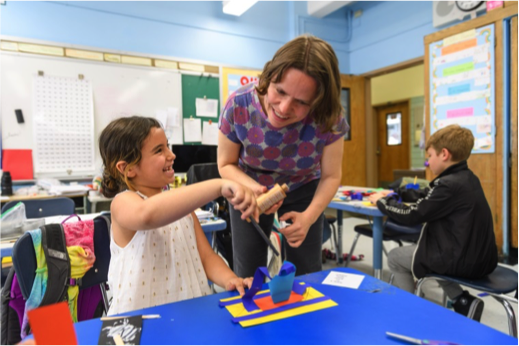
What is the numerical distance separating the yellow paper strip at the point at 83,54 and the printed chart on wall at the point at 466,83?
3894mm

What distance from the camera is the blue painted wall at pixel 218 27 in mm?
3832

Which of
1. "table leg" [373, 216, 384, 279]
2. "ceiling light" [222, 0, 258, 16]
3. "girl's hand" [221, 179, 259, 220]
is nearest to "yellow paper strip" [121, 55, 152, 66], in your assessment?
"ceiling light" [222, 0, 258, 16]

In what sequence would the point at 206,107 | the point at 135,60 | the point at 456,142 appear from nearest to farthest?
the point at 456,142 → the point at 135,60 → the point at 206,107

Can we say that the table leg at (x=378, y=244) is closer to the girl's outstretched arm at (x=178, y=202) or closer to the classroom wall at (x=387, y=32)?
the girl's outstretched arm at (x=178, y=202)

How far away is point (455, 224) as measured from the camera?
1.74 m

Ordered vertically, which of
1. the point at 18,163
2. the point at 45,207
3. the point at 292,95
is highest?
the point at 292,95

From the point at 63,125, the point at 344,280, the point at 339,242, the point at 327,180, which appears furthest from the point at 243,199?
the point at 63,125

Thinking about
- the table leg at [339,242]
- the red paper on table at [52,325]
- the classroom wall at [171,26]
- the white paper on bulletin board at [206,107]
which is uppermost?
the classroom wall at [171,26]

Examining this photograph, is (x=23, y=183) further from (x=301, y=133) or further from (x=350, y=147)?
(x=350, y=147)

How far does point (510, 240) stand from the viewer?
134 inches

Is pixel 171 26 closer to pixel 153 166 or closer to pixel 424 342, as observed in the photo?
pixel 153 166

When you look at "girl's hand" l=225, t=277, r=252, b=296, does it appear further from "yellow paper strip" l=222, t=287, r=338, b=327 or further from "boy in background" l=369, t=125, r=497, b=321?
"boy in background" l=369, t=125, r=497, b=321

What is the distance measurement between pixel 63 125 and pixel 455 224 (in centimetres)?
391

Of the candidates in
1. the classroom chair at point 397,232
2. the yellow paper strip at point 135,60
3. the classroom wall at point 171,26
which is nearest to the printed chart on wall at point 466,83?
the classroom chair at point 397,232
